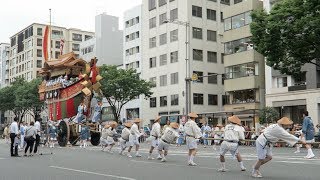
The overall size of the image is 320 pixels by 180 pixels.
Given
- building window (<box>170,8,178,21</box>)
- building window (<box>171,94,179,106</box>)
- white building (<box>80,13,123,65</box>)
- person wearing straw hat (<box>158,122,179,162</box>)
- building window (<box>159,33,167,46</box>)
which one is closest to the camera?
person wearing straw hat (<box>158,122,179,162</box>)

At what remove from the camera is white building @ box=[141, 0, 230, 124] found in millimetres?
58469

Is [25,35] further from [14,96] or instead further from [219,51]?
[219,51]

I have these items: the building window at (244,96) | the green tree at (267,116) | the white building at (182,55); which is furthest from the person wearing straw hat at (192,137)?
the white building at (182,55)

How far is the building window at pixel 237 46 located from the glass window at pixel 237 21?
1.64 m

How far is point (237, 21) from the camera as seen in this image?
50.5 meters

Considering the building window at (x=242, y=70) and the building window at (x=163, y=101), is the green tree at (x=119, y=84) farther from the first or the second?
the building window at (x=242, y=70)

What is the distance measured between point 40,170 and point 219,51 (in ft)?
159

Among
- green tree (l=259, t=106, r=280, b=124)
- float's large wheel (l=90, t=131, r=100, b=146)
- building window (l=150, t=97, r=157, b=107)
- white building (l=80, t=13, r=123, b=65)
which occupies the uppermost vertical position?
white building (l=80, t=13, r=123, b=65)

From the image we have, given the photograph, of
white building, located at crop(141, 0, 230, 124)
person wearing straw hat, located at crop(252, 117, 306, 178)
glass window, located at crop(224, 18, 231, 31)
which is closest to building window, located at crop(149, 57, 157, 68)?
white building, located at crop(141, 0, 230, 124)

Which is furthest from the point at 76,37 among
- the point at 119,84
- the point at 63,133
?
the point at 63,133

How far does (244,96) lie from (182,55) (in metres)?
10.9

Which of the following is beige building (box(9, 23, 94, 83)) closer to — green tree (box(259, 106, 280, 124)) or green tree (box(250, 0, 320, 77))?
green tree (box(259, 106, 280, 124))

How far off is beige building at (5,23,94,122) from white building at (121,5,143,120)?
35.9m

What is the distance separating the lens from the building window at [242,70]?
4894cm
